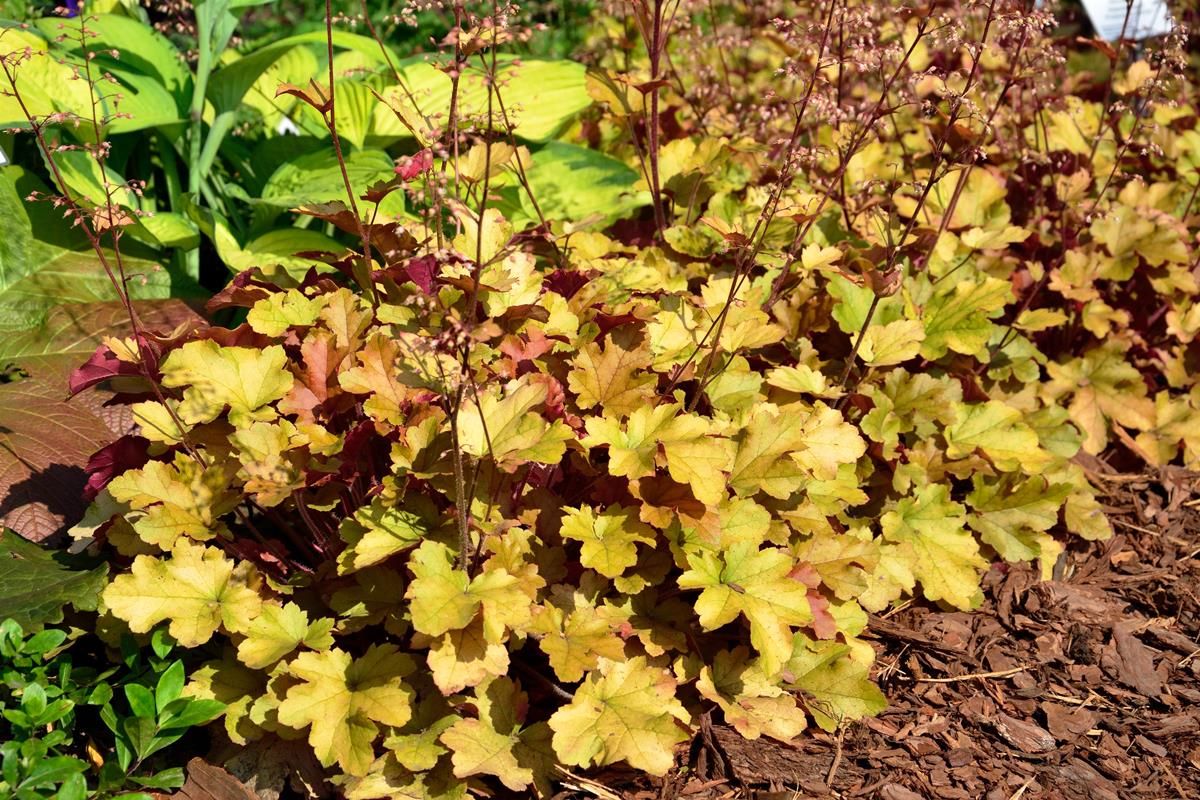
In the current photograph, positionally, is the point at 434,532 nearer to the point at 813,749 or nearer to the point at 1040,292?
the point at 813,749

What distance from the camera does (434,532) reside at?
6.75 feet

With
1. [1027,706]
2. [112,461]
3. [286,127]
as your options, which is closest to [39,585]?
[112,461]

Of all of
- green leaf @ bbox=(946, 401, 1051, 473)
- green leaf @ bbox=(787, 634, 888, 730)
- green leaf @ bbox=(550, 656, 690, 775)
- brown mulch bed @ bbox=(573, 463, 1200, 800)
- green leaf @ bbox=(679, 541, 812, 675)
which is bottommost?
brown mulch bed @ bbox=(573, 463, 1200, 800)

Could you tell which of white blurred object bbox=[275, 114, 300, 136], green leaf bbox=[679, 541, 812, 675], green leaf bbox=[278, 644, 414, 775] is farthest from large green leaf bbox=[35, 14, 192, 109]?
green leaf bbox=[679, 541, 812, 675]

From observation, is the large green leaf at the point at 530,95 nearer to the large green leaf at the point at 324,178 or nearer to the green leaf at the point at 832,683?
the large green leaf at the point at 324,178

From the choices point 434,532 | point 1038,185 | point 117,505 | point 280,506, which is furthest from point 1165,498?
point 117,505

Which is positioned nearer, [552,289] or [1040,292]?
[552,289]

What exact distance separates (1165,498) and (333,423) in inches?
87.2

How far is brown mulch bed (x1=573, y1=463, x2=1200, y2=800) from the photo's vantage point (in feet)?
7.09

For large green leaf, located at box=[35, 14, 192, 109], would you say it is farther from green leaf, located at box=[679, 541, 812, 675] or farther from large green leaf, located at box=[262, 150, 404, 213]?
green leaf, located at box=[679, 541, 812, 675]

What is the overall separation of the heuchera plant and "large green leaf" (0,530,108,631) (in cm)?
11

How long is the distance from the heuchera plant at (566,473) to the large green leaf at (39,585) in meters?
0.11

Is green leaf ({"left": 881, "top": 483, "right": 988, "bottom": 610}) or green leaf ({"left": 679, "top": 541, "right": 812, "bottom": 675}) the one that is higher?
green leaf ({"left": 679, "top": 541, "right": 812, "bottom": 675})

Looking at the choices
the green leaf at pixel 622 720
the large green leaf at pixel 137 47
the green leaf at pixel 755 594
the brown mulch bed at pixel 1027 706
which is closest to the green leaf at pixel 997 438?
the brown mulch bed at pixel 1027 706
